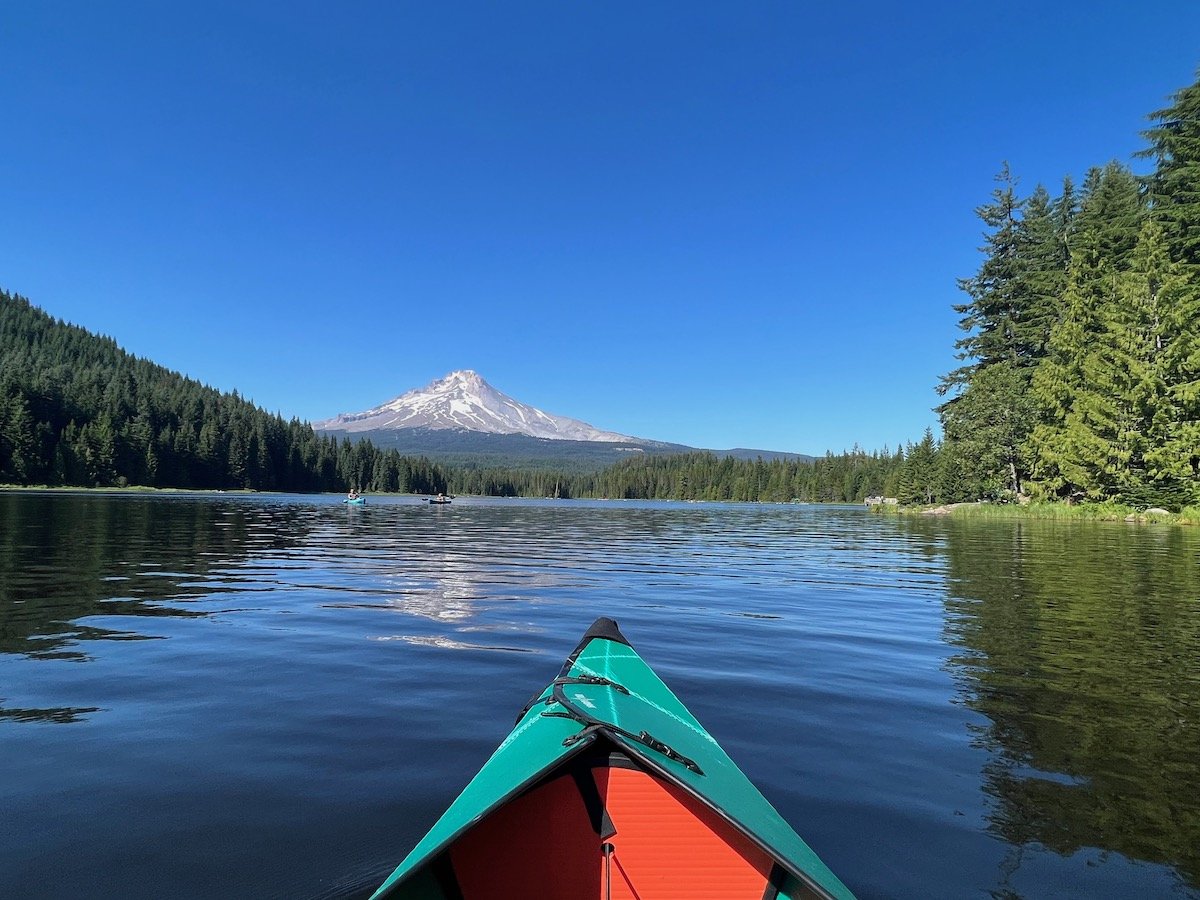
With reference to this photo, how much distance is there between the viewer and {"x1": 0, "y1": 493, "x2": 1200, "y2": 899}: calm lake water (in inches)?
184

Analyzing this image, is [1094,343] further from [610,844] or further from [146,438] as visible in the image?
[146,438]

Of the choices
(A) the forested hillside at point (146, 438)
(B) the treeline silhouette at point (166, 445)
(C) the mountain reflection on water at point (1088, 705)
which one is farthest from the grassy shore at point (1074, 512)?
(A) the forested hillside at point (146, 438)

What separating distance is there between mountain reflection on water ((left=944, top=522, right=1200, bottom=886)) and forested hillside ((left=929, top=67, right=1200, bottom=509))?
3496 centimetres

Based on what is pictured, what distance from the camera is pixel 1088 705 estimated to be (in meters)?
7.95

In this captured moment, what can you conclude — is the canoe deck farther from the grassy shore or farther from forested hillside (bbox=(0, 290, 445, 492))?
forested hillside (bbox=(0, 290, 445, 492))

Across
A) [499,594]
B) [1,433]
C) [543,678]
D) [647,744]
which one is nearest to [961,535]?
[499,594]

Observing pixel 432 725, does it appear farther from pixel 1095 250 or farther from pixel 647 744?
pixel 1095 250

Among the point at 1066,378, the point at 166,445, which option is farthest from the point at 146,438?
the point at 1066,378

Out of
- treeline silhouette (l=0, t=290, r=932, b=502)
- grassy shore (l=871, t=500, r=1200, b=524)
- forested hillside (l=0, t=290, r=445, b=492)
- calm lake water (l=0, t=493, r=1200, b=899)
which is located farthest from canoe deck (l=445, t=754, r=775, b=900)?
forested hillside (l=0, t=290, r=445, b=492)

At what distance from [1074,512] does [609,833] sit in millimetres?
60271

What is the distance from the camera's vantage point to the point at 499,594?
670 inches

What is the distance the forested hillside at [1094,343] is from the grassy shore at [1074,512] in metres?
1.20

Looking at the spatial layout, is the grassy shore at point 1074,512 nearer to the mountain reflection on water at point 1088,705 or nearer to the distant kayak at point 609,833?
the mountain reflection on water at point 1088,705

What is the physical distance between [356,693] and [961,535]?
38.5 m
